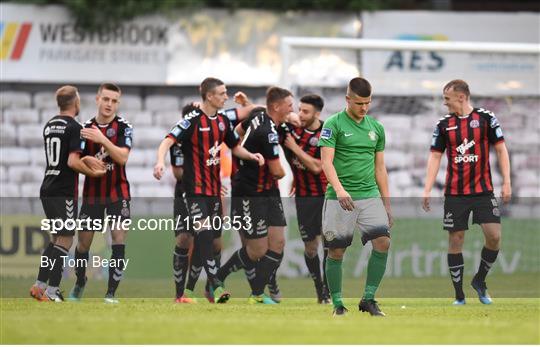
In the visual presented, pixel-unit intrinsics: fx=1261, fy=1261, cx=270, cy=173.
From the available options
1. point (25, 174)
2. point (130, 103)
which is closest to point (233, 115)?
point (130, 103)

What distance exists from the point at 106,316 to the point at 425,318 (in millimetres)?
2451

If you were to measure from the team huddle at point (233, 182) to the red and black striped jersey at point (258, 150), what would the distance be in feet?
0.04

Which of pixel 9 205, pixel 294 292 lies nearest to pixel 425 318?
pixel 294 292

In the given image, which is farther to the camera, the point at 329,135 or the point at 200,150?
the point at 200,150

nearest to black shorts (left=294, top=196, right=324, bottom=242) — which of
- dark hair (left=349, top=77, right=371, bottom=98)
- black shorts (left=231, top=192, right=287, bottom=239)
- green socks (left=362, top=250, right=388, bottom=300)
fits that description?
black shorts (left=231, top=192, right=287, bottom=239)

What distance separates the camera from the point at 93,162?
11.8m

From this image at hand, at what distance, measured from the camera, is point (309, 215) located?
42.0ft

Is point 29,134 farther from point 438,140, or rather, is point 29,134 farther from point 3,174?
point 438,140

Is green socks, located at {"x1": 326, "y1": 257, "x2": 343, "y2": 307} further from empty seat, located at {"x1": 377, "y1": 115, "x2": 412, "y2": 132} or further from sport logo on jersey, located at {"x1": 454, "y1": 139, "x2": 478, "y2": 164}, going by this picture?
empty seat, located at {"x1": 377, "y1": 115, "x2": 412, "y2": 132}

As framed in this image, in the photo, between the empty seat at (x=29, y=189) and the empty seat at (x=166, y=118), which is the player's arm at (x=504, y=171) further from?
the empty seat at (x=29, y=189)

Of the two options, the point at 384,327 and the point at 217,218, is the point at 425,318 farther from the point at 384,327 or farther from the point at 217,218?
the point at 217,218

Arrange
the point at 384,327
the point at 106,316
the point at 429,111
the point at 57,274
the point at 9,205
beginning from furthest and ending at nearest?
the point at 429,111 → the point at 9,205 → the point at 57,274 → the point at 106,316 → the point at 384,327

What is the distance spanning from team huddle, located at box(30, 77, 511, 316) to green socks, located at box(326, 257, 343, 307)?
1.21 metres

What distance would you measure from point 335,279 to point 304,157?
2.67 metres
